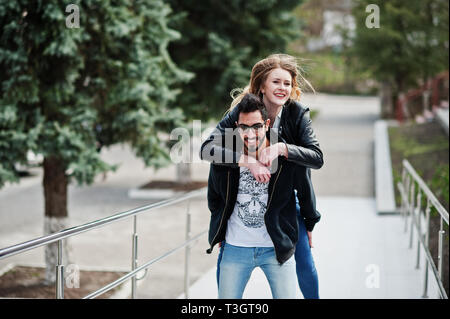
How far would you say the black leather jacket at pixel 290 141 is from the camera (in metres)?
2.66

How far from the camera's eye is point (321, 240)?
7.66 metres

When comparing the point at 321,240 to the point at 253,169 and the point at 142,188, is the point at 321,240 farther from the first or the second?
the point at 142,188

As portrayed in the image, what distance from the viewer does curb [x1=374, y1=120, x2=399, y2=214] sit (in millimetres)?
9531

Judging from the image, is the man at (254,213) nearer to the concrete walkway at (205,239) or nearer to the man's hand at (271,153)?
the man's hand at (271,153)

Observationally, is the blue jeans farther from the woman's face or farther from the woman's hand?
the woman's face

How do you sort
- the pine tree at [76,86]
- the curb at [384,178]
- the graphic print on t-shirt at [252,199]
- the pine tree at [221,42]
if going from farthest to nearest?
the pine tree at [221,42], the curb at [384,178], the pine tree at [76,86], the graphic print on t-shirt at [252,199]

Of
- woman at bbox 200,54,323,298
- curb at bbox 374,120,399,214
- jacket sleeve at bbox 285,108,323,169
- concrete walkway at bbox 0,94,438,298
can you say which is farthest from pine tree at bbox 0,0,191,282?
jacket sleeve at bbox 285,108,323,169

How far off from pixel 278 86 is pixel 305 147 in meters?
0.29

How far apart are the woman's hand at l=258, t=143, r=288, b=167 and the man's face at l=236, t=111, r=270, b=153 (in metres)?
0.07

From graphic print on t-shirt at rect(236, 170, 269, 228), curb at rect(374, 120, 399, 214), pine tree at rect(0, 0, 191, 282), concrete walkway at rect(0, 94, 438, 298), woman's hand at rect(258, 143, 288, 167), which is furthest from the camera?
curb at rect(374, 120, 399, 214)

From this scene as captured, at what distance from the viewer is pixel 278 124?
9.28ft

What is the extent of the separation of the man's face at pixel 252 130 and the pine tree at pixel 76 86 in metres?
4.24

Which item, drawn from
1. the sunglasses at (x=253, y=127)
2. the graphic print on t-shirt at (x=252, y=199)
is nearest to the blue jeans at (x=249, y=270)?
the graphic print on t-shirt at (x=252, y=199)

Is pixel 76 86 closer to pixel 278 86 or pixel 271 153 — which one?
pixel 278 86
